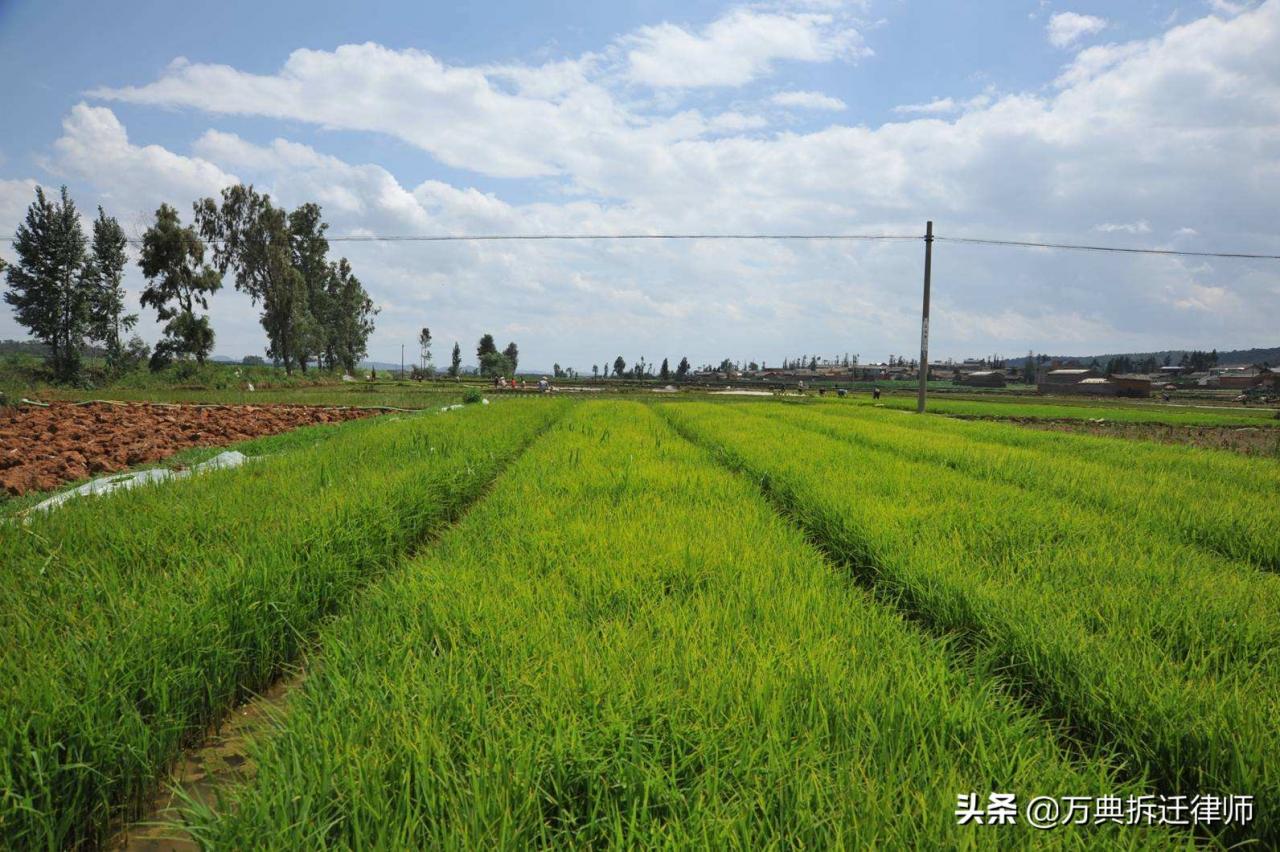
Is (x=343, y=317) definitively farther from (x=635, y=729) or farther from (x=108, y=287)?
(x=635, y=729)

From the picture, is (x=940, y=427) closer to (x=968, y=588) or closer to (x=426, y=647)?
(x=968, y=588)

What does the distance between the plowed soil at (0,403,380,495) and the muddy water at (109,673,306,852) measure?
193 inches

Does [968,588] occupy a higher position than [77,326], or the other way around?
[77,326]

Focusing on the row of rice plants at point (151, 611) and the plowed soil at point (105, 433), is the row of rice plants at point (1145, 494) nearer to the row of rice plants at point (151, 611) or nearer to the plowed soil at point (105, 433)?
the row of rice plants at point (151, 611)

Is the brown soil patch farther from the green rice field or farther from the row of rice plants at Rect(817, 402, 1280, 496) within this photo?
the green rice field

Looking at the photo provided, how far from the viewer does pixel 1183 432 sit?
1432cm

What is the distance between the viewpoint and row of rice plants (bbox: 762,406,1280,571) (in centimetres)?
371

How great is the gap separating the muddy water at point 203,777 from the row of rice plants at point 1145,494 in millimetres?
4811

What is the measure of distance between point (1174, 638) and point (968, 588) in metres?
0.68

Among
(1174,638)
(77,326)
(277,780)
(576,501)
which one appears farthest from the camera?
(77,326)

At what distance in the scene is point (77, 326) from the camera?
2512 cm

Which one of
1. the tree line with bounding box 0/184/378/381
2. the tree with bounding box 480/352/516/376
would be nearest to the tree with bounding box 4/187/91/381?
the tree line with bounding box 0/184/378/381

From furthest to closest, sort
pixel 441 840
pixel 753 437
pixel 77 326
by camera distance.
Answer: pixel 77 326
pixel 753 437
pixel 441 840

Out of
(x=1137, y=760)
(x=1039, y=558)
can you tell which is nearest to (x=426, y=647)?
(x=1137, y=760)
